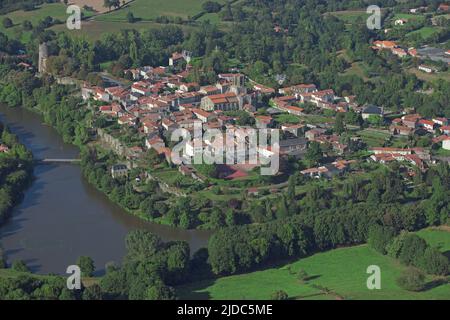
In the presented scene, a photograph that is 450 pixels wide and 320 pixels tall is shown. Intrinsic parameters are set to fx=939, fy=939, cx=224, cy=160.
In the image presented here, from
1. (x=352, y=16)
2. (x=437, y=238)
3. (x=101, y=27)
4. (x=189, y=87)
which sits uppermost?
(x=101, y=27)

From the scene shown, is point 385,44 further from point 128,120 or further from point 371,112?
point 128,120

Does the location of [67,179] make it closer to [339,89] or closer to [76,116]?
[76,116]

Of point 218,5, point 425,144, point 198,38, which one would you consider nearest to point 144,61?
point 198,38

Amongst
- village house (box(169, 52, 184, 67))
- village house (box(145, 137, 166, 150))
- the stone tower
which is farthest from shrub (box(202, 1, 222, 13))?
village house (box(145, 137, 166, 150))

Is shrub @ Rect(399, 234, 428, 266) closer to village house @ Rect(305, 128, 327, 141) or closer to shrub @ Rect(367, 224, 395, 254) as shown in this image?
shrub @ Rect(367, 224, 395, 254)

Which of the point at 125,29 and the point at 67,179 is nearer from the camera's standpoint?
the point at 67,179

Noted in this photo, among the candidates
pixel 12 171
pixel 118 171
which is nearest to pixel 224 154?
pixel 118 171

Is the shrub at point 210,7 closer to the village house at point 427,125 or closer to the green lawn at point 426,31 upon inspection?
the green lawn at point 426,31
